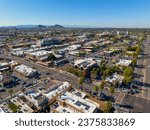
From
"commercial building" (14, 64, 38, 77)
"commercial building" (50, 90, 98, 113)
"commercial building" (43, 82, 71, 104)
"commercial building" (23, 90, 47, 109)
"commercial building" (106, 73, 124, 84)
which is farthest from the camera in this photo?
"commercial building" (14, 64, 38, 77)

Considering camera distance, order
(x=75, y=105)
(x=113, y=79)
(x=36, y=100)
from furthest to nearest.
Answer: (x=113, y=79) < (x=36, y=100) < (x=75, y=105)

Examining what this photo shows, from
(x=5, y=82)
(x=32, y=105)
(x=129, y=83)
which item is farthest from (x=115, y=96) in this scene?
(x=5, y=82)

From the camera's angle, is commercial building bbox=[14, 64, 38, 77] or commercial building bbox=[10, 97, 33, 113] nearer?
commercial building bbox=[10, 97, 33, 113]

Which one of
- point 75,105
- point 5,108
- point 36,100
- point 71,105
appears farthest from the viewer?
point 36,100

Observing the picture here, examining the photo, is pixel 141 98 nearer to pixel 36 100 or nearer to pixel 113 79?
pixel 113 79

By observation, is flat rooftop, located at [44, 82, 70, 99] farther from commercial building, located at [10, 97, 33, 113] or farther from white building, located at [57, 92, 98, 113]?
commercial building, located at [10, 97, 33, 113]

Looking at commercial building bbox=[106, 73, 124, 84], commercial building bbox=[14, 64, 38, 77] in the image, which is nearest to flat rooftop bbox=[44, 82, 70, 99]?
commercial building bbox=[106, 73, 124, 84]

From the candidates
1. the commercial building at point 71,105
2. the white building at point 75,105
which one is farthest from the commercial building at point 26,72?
the white building at point 75,105

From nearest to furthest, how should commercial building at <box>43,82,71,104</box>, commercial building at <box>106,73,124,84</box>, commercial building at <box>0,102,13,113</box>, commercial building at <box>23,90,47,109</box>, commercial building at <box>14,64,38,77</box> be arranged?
commercial building at <box>0,102,13,113</box> → commercial building at <box>23,90,47,109</box> → commercial building at <box>43,82,71,104</box> → commercial building at <box>106,73,124,84</box> → commercial building at <box>14,64,38,77</box>

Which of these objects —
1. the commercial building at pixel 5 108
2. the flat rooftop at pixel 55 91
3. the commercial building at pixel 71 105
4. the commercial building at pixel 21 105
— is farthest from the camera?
the flat rooftop at pixel 55 91

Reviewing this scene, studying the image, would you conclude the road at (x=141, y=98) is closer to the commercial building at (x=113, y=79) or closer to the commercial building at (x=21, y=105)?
the commercial building at (x=113, y=79)

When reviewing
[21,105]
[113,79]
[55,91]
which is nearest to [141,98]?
[113,79]
